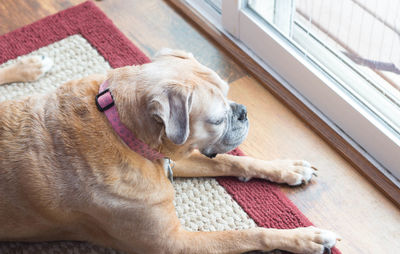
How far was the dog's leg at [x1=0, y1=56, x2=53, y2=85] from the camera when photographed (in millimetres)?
3129

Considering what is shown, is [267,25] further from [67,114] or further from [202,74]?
[67,114]

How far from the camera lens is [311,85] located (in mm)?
2916

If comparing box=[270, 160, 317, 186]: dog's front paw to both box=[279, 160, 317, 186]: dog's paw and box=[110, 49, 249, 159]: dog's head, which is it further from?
box=[110, 49, 249, 159]: dog's head

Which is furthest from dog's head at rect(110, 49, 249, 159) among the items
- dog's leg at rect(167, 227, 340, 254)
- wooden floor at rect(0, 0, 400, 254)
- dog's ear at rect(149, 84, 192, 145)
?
wooden floor at rect(0, 0, 400, 254)

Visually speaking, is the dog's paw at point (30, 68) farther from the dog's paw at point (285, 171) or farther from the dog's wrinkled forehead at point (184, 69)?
the dog's paw at point (285, 171)

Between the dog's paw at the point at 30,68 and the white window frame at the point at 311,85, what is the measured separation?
3.84ft

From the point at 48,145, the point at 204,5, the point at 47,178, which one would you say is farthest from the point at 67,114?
the point at 204,5

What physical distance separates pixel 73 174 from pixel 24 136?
0.86 feet

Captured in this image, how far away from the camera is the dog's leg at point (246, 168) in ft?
8.68

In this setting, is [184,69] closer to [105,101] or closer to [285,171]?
[105,101]

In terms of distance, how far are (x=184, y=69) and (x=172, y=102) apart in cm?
20

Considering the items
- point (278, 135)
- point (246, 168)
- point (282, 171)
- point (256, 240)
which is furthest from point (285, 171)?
point (256, 240)

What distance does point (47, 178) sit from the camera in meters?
2.02

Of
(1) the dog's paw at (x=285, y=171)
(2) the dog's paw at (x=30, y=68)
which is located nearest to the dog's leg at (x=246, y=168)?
(1) the dog's paw at (x=285, y=171)
